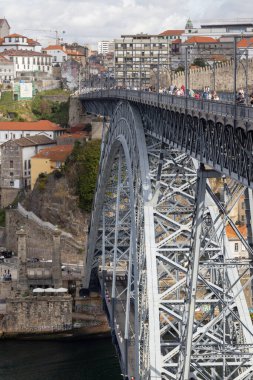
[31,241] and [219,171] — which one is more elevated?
[219,171]

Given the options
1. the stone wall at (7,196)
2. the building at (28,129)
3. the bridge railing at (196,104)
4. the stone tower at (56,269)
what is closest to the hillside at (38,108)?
the building at (28,129)

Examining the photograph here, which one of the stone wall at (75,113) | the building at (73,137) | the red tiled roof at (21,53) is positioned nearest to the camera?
the building at (73,137)

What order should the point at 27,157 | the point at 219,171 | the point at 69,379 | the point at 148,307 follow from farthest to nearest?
the point at 27,157
the point at 69,379
the point at 148,307
the point at 219,171

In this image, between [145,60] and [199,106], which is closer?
[199,106]

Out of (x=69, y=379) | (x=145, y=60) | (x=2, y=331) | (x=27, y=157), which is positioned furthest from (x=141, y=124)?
(x=145, y=60)

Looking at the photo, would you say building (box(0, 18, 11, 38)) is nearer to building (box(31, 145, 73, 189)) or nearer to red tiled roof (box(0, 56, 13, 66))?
red tiled roof (box(0, 56, 13, 66))

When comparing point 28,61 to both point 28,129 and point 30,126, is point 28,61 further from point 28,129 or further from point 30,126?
point 28,129

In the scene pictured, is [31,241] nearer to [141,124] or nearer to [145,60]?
[141,124]

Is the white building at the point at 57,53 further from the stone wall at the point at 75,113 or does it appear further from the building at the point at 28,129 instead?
the stone wall at the point at 75,113
